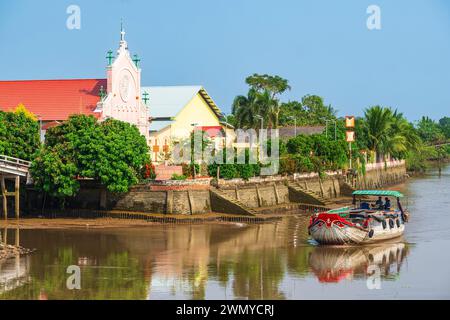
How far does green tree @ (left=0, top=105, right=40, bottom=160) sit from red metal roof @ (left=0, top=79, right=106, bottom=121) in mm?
11362

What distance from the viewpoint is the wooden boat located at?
58500 millimetres

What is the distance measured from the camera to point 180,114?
341ft

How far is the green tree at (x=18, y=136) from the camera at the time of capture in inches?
2901

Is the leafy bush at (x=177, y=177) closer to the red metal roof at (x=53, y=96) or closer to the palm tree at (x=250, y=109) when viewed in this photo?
the red metal roof at (x=53, y=96)

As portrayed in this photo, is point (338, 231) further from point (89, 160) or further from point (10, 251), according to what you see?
point (89, 160)

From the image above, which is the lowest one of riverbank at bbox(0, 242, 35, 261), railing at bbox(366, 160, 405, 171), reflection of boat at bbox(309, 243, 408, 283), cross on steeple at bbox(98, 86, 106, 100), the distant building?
reflection of boat at bbox(309, 243, 408, 283)

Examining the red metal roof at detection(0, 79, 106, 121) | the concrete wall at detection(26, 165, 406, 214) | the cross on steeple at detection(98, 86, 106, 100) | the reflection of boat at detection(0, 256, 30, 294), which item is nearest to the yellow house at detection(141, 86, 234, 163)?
the red metal roof at detection(0, 79, 106, 121)

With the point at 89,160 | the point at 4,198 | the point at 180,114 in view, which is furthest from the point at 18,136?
the point at 180,114

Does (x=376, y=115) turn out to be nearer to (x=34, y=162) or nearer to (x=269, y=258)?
(x=34, y=162)

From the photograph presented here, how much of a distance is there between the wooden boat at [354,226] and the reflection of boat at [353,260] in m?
0.62

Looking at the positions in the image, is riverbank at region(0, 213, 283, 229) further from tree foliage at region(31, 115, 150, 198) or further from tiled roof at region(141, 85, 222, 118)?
tiled roof at region(141, 85, 222, 118)

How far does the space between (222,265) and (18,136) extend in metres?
28.9
